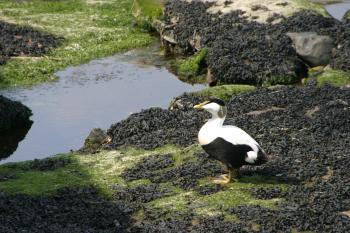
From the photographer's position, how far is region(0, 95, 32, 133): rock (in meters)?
22.5

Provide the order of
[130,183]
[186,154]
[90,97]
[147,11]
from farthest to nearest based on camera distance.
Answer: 1. [147,11]
2. [90,97]
3. [186,154]
4. [130,183]

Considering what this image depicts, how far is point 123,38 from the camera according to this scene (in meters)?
33.3

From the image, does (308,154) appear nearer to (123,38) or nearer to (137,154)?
(137,154)

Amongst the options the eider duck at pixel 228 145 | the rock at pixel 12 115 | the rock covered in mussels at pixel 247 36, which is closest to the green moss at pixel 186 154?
the eider duck at pixel 228 145

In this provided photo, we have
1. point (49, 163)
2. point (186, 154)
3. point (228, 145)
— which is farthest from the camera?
point (49, 163)

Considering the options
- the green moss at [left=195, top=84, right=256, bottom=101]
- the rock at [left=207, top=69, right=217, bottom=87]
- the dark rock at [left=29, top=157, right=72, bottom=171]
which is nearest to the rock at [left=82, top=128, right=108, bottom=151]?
the dark rock at [left=29, top=157, right=72, bottom=171]

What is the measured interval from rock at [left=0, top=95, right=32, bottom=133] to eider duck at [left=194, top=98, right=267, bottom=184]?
880 cm

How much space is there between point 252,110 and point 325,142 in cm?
377

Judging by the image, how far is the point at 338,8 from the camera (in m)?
38.3

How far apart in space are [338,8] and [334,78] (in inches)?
588

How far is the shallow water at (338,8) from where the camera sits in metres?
36.9

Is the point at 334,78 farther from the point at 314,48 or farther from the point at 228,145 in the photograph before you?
the point at 228,145

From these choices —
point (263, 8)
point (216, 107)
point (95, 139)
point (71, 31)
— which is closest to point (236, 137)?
point (216, 107)

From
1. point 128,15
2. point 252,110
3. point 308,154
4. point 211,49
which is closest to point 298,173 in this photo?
point 308,154
